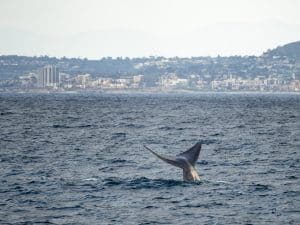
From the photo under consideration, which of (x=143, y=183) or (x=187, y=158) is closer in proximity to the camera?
(x=187, y=158)

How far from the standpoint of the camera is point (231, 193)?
133 feet

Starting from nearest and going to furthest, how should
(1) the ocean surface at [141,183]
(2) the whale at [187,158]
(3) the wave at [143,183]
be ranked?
1. (1) the ocean surface at [141,183]
2. (2) the whale at [187,158]
3. (3) the wave at [143,183]

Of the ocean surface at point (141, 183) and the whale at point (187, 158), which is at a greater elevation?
the whale at point (187, 158)

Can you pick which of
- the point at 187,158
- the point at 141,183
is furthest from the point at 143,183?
the point at 187,158

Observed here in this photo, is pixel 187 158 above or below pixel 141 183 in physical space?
above

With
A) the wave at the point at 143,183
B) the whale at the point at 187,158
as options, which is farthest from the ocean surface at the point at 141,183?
the whale at the point at 187,158

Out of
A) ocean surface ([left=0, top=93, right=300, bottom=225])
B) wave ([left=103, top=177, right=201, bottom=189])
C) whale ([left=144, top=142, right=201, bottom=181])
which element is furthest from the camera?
wave ([left=103, top=177, right=201, bottom=189])

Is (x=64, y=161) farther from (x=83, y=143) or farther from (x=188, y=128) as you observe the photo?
(x=188, y=128)

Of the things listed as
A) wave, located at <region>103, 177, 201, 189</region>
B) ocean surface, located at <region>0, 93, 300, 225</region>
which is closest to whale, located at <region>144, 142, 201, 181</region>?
ocean surface, located at <region>0, 93, 300, 225</region>

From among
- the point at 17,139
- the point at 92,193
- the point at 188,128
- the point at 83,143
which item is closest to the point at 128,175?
the point at 92,193

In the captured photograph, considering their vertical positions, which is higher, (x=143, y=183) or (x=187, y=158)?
(x=187, y=158)

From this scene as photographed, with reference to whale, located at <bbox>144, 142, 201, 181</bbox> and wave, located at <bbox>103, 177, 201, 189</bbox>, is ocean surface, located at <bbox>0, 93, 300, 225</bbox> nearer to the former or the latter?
wave, located at <bbox>103, 177, 201, 189</bbox>

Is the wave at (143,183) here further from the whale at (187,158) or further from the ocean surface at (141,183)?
the whale at (187,158)

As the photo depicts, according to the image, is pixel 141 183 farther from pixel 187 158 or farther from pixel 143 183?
pixel 187 158
